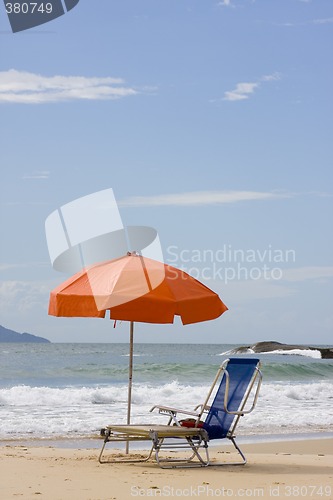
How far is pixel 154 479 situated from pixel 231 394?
126cm

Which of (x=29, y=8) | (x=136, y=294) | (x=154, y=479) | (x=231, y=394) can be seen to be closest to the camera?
(x=154, y=479)

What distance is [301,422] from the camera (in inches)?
623

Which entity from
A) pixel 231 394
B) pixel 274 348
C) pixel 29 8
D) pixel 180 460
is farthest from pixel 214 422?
pixel 274 348

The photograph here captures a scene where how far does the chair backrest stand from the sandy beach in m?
0.40

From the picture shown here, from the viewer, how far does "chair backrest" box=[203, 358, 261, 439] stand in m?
8.36

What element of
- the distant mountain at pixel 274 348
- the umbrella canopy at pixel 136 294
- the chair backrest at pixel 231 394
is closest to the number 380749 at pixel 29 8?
the umbrella canopy at pixel 136 294

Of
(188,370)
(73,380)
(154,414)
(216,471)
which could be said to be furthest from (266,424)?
(188,370)

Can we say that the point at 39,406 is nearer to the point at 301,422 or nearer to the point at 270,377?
the point at 301,422

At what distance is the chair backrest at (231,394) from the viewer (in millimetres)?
8359

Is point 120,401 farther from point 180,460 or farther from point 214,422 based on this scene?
point 214,422

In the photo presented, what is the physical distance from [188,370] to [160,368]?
114 cm

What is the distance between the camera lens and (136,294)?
27.0ft

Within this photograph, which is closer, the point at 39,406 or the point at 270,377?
the point at 39,406

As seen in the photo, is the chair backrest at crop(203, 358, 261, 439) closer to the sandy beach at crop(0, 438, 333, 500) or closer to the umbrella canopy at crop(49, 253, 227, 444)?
the sandy beach at crop(0, 438, 333, 500)
